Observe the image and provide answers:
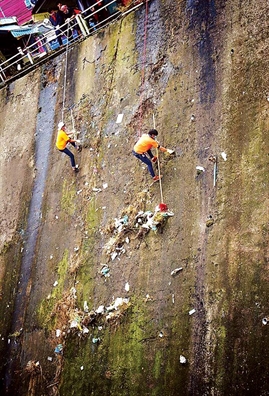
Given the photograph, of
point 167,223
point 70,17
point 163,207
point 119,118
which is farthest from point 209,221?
point 70,17

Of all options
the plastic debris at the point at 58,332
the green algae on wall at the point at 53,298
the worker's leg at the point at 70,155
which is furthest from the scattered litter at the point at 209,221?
the worker's leg at the point at 70,155

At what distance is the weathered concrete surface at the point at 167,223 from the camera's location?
5.75 meters

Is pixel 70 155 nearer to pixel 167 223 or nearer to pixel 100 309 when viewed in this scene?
pixel 167 223

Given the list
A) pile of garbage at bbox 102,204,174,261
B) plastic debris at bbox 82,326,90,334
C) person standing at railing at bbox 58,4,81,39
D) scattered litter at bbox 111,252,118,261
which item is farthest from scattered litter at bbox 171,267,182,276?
person standing at railing at bbox 58,4,81,39

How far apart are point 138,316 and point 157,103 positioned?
4.39 metres

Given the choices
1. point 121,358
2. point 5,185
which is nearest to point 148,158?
point 121,358

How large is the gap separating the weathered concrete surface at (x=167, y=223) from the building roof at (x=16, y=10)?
7.48 m

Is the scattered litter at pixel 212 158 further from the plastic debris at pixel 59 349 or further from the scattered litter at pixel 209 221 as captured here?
the plastic debris at pixel 59 349

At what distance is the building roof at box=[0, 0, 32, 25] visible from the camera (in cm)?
1581

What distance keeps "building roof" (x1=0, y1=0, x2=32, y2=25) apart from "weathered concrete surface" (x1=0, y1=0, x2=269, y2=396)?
748cm

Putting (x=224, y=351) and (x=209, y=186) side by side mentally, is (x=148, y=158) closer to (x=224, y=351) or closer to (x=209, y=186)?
(x=209, y=186)

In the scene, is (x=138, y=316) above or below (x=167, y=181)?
below

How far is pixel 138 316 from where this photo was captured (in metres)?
6.68

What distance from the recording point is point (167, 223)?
6.96 meters
